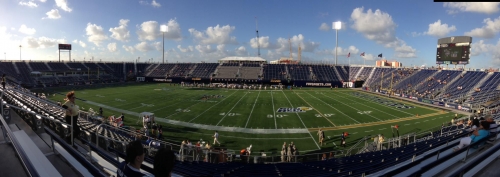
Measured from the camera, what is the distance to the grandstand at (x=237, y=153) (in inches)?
180

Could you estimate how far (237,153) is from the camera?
57.7 ft

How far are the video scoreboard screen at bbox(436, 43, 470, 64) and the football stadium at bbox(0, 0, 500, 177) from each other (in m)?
0.20

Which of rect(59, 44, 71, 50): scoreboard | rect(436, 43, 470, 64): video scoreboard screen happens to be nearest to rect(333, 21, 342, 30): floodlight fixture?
rect(436, 43, 470, 64): video scoreboard screen

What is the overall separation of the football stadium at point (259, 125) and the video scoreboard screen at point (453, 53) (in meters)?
0.20

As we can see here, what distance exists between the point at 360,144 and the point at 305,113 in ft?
40.3

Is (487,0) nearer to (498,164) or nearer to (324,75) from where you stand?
(498,164)

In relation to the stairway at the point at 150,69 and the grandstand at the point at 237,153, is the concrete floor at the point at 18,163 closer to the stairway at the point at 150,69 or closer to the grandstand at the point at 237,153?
the grandstand at the point at 237,153

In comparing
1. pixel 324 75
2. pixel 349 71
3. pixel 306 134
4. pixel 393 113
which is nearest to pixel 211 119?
pixel 306 134

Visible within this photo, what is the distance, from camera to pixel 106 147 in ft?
21.7

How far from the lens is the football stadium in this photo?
4805mm

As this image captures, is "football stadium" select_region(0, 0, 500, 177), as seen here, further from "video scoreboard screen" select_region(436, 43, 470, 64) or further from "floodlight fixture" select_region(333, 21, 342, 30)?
"floodlight fixture" select_region(333, 21, 342, 30)

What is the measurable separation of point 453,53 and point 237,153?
54.7 meters

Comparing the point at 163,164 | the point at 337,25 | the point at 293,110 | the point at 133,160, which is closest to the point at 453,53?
the point at 337,25

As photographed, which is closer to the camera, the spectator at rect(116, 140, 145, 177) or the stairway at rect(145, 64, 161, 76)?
the spectator at rect(116, 140, 145, 177)
